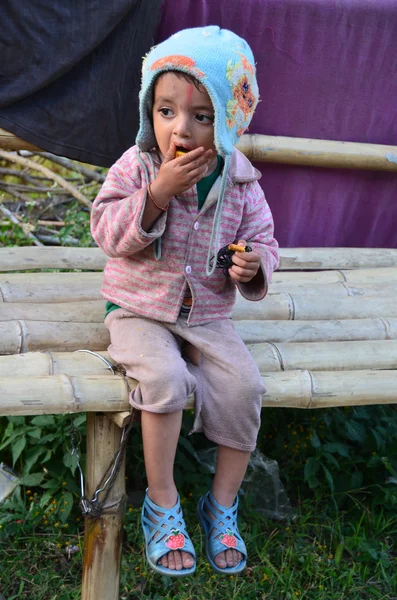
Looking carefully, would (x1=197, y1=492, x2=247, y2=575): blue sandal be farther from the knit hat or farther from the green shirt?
the knit hat

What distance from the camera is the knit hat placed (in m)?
1.98

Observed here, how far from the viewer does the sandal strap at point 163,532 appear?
2041 mm

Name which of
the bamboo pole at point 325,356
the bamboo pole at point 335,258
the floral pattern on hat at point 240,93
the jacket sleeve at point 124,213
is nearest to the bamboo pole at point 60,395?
the jacket sleeve at point 124,213

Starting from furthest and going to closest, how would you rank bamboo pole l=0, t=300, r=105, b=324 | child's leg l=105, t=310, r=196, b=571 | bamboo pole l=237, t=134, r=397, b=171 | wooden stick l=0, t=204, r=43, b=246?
1. wooden stick l=0, t=204, r=43, b=246
2. bamboo pole l=237, t=134, r=397, b=171
3. bamboo pole l=0, t=300, r=105, b=324
4. child's leg l=105, t=310, r=196, b=571

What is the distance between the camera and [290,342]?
261 centimetres

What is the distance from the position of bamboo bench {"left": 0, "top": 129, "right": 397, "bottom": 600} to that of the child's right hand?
516 mm

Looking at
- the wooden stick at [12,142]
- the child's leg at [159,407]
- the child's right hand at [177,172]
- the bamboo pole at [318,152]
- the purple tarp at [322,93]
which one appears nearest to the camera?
the child's right hand at [177,172]

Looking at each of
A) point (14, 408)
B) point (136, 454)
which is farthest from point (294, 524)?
point (14, 408)

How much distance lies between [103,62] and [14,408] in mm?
1511

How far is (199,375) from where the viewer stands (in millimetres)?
2154

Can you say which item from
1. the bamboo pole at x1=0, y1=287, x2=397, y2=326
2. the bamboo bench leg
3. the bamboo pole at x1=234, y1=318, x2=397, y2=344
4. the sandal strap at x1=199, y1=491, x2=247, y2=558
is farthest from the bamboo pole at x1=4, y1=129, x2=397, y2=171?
the sandal strap at x1=199, y1=491, x2=247, y2=558

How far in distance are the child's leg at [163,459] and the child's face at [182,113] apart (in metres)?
0.68

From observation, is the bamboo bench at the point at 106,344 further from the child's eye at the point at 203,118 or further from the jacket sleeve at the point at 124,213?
the child's eye at the point at 203,118

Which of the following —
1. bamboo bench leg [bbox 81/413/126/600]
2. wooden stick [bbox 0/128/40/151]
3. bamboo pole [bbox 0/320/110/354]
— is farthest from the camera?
wooden stick [bbox 0/128/40/151]
